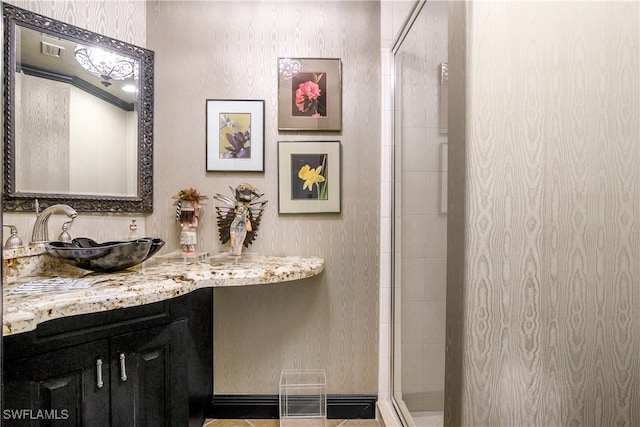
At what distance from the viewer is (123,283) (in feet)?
4.24

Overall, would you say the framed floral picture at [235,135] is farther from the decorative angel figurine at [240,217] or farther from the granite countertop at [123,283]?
the granite countertop at [123,283]

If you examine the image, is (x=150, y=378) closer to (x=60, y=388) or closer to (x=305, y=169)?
(x=60, y=388)

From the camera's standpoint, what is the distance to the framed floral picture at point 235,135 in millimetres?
2057

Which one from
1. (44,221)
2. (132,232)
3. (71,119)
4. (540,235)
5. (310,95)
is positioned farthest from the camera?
(310,95)

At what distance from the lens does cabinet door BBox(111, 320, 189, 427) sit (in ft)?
4.33

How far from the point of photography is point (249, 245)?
207cm

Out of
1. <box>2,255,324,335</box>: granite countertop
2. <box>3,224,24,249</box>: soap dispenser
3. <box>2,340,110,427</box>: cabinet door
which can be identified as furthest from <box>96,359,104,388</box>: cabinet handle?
<box>3,224,24,249</box>: soap dispenser

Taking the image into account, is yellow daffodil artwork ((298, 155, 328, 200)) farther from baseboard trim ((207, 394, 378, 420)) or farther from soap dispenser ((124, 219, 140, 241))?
baseboard trim ((207, 394, 378, 420))

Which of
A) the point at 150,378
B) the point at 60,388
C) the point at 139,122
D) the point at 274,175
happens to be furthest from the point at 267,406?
the point at 139,122

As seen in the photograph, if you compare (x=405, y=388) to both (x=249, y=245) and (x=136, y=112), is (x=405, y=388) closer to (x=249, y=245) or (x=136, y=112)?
(x=249, y=245)

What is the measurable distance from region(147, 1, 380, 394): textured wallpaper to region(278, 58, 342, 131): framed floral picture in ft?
0.13

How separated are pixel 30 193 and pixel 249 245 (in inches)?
38.9

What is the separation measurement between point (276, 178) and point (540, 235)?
1.38 metres

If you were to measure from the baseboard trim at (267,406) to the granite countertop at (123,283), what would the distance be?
0.77 metres
